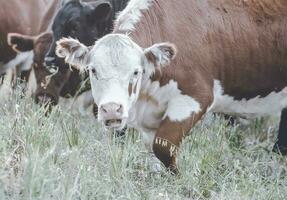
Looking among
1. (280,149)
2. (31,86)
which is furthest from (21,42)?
(280,149)

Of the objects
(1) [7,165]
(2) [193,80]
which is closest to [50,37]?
(2) [193,80]

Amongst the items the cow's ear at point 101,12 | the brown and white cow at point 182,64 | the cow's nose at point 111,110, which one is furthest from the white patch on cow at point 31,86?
the cow's nose at point 111,110

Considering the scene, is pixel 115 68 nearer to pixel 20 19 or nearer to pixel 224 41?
pixel 224 41

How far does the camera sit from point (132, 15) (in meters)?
8.32

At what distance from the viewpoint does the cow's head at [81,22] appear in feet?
33.0

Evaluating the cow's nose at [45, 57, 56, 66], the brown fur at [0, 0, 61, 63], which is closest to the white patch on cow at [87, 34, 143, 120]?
the cow's nose at [45, 57, 56, 66]

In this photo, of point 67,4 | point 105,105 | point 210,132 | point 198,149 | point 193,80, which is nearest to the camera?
point 105,105

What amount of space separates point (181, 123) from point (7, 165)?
190 centimetres

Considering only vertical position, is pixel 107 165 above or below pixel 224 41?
below

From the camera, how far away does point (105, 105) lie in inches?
294

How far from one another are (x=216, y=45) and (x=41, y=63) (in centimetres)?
284

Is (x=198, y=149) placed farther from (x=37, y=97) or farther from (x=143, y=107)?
(x=37, y=97)

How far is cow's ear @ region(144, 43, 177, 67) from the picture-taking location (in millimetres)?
7863

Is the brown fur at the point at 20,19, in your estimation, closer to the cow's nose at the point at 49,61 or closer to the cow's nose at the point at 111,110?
the cow's nose at the point at 49,61
